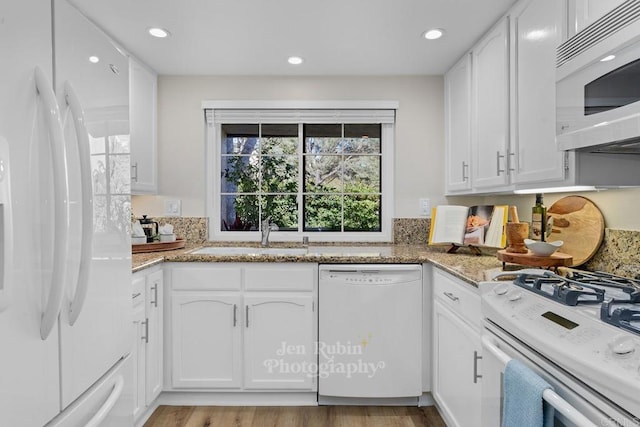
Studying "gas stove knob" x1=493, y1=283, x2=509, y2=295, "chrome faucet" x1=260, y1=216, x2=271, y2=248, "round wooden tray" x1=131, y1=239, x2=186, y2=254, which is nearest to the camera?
"gas stove knob" x1=493, y1=283, x2=509, y2=295

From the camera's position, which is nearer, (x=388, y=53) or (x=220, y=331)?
(x=220, y=331)

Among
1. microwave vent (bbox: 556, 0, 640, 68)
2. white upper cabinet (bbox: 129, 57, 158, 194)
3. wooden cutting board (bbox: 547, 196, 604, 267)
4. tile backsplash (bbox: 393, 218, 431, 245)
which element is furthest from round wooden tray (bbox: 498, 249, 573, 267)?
white upper cabinet (bbox: 129, 57, 158, 194)

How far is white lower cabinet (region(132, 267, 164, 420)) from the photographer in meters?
2.00

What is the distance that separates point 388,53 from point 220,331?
2075mm

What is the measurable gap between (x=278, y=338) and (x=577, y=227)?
1.71 m

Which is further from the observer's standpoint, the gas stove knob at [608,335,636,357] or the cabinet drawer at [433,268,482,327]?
the cabinet drawer at [433,268,482,327]

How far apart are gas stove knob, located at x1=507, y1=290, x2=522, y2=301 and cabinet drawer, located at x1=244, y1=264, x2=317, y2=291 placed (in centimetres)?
121

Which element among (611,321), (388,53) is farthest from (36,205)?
(388,53)

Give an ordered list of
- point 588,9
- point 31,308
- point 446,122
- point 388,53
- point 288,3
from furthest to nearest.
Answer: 1. point 446,122
2. point 388,53
3. point 288,3
4. point 588,9
5. point 31,308

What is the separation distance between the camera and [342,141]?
3094mm

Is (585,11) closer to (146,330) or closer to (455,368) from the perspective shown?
(455,368)

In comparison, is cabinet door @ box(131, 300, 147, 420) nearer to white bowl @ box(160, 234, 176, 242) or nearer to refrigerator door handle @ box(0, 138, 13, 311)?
white bowl @ box(160, 234, 176, 242)

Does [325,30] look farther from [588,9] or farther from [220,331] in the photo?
[220,331]

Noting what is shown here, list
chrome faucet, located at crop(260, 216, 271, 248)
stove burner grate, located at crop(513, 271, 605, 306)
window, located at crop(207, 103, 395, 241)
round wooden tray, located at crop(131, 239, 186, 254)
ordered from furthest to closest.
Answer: window, located at crop(207, 103, 395, 241)
chrome faucet, located at crop(260, 216, 271, 248)
round wooden tray, located at crop(131, 239, 186, 254)
stove burner grate, located at crop(513, 271, 605, 306)
